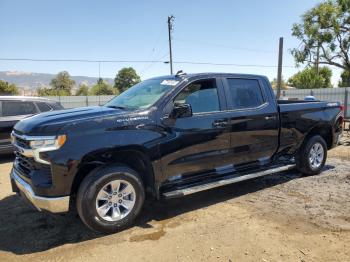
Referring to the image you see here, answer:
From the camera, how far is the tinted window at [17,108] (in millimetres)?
8953

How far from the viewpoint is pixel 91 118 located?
434 cm

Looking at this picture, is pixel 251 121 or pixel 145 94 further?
pixel 251 121

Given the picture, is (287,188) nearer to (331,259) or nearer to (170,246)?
(331,259)

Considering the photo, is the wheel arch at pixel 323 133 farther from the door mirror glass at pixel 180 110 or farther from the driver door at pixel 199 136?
the door mirror glass at pixel 180 110

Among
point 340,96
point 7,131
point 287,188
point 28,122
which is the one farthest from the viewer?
point 340,96

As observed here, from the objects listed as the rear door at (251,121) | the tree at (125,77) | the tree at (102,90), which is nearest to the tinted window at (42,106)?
the rear door at (251,121)

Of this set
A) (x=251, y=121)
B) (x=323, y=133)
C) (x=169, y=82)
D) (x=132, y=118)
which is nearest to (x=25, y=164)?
(x=132, y=118)

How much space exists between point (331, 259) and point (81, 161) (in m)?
2.82

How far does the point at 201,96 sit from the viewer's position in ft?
17.3

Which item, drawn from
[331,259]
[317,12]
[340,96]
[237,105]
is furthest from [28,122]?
[317,12]

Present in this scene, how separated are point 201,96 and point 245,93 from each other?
94 cm

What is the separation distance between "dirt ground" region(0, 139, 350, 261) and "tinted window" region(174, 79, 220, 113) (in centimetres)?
142

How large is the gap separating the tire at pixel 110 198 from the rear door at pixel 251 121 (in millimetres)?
1723

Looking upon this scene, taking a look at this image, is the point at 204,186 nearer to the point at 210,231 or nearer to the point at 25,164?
the point at 210,231
